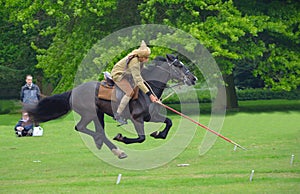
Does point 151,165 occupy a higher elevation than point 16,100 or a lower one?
higher

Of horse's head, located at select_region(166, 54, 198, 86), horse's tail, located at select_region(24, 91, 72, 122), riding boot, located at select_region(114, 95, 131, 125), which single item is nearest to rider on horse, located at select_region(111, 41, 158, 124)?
riding boot, located at select_region(114, 95, 131, 125)

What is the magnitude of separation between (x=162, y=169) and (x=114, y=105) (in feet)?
6.01

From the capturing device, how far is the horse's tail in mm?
14734

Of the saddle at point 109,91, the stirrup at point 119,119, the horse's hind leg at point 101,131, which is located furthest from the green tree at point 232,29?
the stirrup at point 119,119

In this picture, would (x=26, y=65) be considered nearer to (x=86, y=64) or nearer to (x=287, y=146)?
(x=86, y=64)

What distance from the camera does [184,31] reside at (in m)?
28.5

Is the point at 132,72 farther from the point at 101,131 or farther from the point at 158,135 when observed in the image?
the point at 101,131

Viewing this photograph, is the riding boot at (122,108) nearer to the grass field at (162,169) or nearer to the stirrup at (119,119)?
the stirrup at (119,119)

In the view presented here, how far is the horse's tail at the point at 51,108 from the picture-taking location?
14.7 m

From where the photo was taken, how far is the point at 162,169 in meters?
12.8

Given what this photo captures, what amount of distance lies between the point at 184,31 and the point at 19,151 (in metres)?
13.3

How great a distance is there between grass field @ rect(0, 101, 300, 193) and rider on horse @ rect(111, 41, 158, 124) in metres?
1.28

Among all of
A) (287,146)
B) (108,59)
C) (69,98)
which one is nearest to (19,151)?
(69,98)

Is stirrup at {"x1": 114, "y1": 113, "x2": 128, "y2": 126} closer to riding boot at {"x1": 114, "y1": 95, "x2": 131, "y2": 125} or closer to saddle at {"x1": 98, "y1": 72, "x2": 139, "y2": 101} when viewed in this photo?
riding boot at {"x1": 114, "y1": 95, "x2": 131, "y2": 125}
